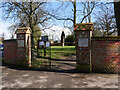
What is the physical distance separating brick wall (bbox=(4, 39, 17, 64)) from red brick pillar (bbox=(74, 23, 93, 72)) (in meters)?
4.43

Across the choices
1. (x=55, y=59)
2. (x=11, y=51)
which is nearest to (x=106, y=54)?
(x=55, y=59)

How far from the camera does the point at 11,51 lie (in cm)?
793

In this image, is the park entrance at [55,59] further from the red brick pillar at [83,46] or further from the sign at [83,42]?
the sign at [83,42]

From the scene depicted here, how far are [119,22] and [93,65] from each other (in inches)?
139

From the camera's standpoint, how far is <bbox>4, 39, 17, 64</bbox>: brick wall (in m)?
7.74

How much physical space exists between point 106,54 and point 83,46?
47.9 inches

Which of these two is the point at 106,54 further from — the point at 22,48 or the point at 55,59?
the point at 55,59

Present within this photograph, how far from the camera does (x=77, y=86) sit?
4.01 m

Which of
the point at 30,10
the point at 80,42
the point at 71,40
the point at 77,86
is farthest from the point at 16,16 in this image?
the point at 71,40

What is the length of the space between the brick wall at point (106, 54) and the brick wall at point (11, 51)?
17.5 feet

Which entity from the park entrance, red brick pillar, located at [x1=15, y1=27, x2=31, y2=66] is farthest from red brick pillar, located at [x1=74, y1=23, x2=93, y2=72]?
red brick pillar, located at [x1=15, y1=27, x2=31, y2=66]

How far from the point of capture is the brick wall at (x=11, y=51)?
7740 millimetres

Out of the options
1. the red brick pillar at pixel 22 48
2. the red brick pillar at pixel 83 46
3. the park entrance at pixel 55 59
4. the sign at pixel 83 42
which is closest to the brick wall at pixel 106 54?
the red brick pillar at pixel 83 46

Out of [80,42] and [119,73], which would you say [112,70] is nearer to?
[119,73]
